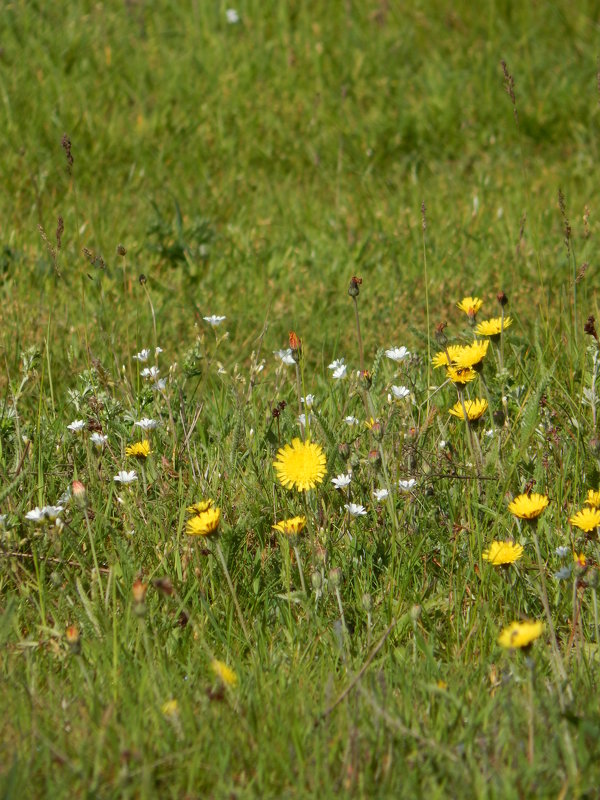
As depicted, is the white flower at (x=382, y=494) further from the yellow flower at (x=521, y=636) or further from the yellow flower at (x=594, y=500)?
the yellow flower at (x=521, y=636)

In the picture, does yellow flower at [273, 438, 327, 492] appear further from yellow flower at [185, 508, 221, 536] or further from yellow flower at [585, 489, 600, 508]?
yellow flower at [585, 489, 600, 508]

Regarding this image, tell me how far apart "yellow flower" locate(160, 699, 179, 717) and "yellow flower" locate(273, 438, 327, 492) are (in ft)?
2.05

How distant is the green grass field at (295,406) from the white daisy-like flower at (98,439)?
29mm

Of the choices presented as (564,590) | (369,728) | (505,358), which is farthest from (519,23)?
(369,728)

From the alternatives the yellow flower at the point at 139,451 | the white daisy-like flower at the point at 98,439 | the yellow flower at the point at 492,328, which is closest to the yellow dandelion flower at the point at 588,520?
the yellow flower at the point at 492,328

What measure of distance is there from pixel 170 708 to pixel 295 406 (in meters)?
1.41

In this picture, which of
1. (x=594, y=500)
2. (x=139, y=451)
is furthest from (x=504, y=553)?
(x=139, y=451)

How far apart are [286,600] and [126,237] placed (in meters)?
2.45

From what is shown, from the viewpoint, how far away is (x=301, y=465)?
231 cm

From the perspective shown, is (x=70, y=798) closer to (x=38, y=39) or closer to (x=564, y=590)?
(x=564, y=590)

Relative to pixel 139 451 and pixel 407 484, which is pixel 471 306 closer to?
pixel 407 484

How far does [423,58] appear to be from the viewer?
5703 mm

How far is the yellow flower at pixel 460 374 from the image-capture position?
2.46 metres

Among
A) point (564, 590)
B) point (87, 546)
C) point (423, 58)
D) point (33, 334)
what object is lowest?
point (564, 590)
